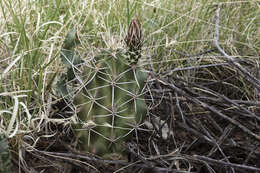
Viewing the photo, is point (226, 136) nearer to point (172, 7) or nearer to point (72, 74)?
point (72, 74)

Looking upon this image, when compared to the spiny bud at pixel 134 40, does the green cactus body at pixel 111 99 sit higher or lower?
lower

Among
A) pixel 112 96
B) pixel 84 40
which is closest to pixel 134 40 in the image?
pixel 112 96

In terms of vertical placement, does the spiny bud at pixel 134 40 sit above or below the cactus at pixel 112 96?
above

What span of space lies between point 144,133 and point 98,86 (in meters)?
0.27

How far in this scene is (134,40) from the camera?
85 centimetres

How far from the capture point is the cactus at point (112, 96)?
34.6 inches

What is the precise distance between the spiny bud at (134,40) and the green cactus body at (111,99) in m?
0.03

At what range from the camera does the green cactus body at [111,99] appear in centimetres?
88

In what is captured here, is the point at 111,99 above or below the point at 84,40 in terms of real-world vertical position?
below

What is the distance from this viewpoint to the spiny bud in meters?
0.83

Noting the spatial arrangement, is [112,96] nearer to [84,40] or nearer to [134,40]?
[134,40]

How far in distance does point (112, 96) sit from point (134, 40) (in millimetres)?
169

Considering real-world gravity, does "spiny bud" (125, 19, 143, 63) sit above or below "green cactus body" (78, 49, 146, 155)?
above

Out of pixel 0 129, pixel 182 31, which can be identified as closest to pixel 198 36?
pixel 182 31
